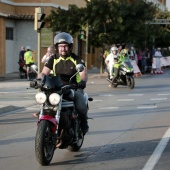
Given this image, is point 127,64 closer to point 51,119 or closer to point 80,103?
point 80,103

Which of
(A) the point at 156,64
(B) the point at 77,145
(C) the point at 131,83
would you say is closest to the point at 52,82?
(B) the point at 77,145

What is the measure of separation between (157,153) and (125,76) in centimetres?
1426

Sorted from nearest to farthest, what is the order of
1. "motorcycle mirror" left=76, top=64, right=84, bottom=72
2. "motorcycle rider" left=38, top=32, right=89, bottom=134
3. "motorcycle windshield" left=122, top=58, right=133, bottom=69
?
"motorcycle mirror" left=76, top=64, right=84, bottom=72 < "motorcycle rider" left=38, top=32, right=89, bottom=134 < "motorcycle windshield" left=122, top=58, right=133, bottom=69

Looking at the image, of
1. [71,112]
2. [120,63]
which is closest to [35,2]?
[120,63]

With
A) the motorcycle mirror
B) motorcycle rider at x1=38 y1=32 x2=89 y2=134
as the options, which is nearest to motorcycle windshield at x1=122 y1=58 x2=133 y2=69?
motorcycle rider at x1=38 y1=32 x2=89 y2=134

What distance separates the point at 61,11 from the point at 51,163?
83.8ft

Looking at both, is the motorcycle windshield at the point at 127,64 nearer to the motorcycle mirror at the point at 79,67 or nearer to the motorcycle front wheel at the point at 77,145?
the motorcycle front wheel at the point at 77,145

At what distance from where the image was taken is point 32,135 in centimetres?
1060

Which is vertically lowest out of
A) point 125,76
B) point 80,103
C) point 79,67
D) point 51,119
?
point 125,76

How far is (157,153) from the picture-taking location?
28.5 feet

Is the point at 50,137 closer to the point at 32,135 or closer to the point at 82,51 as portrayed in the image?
the point at 32,135

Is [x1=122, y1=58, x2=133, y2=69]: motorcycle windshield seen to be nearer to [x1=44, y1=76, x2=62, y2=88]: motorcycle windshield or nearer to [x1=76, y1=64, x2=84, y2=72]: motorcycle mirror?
[x1=76, y1=64, x2=84, y2=72]: motorcycle mirror

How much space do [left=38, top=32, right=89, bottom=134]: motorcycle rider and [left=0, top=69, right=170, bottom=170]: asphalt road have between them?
0.76m

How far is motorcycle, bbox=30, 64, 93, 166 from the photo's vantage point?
753 centimetres
